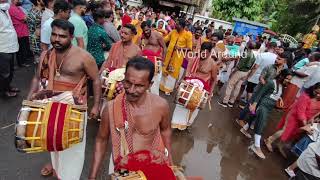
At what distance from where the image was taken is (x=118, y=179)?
1951 mm

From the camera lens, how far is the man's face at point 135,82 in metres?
2.41

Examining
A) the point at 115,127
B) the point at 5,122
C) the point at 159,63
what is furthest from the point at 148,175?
the point at 159,63

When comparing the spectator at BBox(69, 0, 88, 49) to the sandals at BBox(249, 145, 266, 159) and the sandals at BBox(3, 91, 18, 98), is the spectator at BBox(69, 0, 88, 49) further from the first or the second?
the sandals at BBox(249, 145, 266, 159)

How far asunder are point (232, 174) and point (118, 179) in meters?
3.76

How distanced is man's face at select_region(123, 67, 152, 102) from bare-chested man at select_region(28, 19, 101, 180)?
1.19m

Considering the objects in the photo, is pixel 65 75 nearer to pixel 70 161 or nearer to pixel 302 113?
pixel 70 161

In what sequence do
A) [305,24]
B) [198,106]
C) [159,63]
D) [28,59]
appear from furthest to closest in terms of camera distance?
1. [305,24]
2. [28,59]
3. [159,63]
4. [198,106]

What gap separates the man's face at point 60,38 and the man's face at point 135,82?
1291mm

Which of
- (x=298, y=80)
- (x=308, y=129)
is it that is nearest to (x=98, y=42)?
(x=308, y=129)

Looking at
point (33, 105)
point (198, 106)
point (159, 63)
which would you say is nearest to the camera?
point (33, 105)

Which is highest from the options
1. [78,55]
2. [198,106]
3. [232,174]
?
[78,55]

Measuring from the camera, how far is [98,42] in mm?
5695

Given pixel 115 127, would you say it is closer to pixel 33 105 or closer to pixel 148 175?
pixel 148 175

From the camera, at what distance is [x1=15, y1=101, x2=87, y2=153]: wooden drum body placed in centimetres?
268
